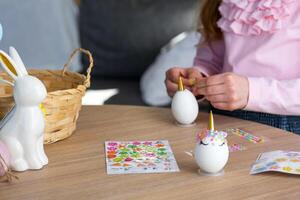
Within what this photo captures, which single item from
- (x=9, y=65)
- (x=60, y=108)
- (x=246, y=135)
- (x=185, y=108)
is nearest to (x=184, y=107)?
(x=185, y=108)

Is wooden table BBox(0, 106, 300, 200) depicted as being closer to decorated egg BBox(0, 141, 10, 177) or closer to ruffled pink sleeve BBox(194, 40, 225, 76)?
decorated egg BBox(0, 141, 10, 177)

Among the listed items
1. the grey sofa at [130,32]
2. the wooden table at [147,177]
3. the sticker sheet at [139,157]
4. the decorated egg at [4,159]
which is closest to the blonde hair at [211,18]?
the wooden table at [147,177]

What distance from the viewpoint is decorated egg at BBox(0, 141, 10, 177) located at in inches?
32.3

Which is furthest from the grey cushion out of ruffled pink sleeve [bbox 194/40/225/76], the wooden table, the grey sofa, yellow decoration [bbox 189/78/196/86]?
the wooden table

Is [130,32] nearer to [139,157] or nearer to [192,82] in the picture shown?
[192,82]

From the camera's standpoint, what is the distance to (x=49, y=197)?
2.53 ft

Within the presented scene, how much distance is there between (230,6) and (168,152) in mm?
477

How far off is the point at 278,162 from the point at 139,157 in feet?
0.73

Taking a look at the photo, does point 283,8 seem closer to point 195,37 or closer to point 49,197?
point 49,197

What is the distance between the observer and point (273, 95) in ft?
3.64

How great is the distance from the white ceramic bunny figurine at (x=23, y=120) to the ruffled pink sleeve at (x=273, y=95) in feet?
1.45

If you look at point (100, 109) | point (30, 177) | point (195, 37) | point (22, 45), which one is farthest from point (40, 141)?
point (22, 45)

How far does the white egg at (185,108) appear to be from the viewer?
1.07 m

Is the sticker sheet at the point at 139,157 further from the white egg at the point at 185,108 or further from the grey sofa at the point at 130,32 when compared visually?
the grey sofa at the point at 130,32
